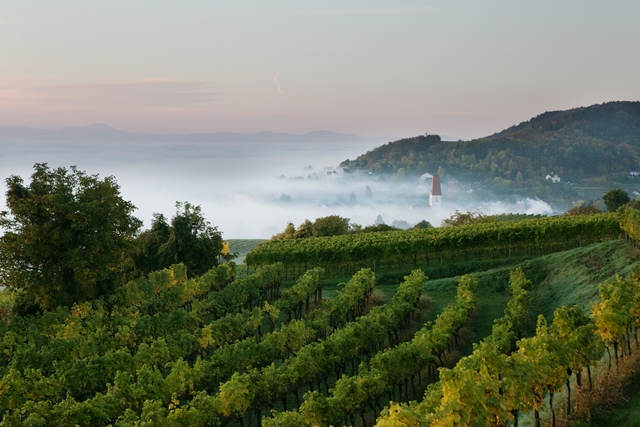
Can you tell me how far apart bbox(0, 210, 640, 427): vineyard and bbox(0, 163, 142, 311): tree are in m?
2.41

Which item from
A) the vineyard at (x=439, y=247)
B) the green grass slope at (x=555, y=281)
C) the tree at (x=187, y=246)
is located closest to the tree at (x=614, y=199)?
the vineyard at (x=439, y=247)

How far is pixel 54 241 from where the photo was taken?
44312 millimetres

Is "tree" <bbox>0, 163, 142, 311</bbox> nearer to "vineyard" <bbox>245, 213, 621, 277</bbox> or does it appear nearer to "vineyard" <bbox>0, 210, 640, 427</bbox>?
"vineyard" <bbox>0, 210, 640, 427</bbox>

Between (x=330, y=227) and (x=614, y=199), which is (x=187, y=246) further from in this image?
(x=614, y=199)

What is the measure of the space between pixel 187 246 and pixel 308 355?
3427 cm

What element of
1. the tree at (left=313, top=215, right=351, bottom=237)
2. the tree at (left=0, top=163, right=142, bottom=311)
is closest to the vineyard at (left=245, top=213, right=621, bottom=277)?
the tree at (left=313, top=215, right=351, bottom=237)

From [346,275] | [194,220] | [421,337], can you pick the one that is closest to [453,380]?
[421,337]

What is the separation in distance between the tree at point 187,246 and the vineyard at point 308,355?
7410 millimetres

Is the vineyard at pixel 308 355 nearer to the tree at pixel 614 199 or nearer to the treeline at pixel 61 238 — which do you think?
the treeline at pixel 61 238

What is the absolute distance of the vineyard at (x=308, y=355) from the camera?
Answer: 20844mm

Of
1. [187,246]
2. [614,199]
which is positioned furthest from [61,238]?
[614,199]

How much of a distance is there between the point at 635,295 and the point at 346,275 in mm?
34475

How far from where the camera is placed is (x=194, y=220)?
60.5 meters

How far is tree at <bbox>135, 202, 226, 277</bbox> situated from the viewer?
2349 inches
